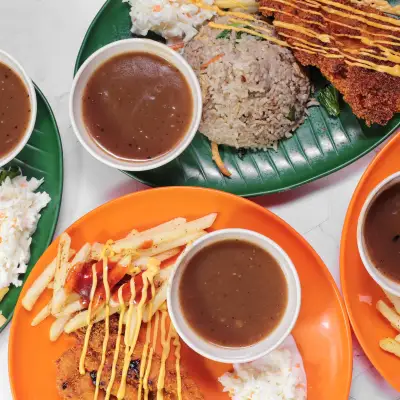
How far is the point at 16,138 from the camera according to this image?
189cm

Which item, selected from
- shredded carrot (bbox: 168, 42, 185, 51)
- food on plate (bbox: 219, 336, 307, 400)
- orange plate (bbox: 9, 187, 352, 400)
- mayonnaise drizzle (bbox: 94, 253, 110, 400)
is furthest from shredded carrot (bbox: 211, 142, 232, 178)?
food on plate (bbox: 219, 336, 307, 400)

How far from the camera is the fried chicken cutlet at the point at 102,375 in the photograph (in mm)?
1817

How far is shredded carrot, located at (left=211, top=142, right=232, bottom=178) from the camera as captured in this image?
1973 mm

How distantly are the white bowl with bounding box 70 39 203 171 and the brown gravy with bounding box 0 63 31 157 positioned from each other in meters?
0.20

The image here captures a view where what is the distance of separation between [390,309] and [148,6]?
1314 millimetres

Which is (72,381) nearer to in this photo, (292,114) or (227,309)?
(227,309)

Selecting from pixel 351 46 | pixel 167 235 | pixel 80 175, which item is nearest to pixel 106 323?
pixel 167 235

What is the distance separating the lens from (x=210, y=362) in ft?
6.34

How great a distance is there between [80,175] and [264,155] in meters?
0.71

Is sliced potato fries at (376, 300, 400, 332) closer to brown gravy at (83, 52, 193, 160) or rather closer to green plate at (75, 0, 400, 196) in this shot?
green plate at (75, 0, 400, 196)

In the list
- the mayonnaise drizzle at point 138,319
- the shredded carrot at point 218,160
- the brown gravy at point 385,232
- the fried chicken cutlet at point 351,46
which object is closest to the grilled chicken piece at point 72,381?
the mayonnaise drizzle at point 138,319

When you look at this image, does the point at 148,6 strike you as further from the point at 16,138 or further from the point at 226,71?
the point at 16,138

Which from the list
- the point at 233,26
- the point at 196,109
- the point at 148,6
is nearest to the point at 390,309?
the point at 196,109

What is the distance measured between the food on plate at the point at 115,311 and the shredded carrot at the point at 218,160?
0.19 metres
